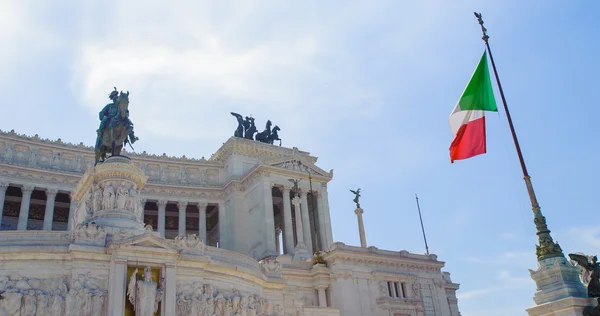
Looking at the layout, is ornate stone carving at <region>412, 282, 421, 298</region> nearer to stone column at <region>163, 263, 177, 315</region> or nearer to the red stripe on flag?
stone column at <region>163, 263, 177, 315</region>

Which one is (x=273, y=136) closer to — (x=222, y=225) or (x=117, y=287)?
(x=222, y=225)

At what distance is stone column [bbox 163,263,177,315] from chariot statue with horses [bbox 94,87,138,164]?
32.7 ft

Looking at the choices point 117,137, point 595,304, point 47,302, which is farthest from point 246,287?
point 595,304

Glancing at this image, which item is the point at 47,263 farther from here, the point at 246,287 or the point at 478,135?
the point at 478,135

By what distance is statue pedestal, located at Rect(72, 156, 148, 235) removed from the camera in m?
29.1

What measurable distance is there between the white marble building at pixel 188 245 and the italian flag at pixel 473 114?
41.2 feet

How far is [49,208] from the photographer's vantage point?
172ft

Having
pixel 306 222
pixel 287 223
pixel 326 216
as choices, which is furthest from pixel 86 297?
pixel 326 216

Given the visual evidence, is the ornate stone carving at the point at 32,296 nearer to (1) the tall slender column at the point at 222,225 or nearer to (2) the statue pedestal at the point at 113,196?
(2) the statue pedestal at the point at 113,196

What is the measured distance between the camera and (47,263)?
23.8 m

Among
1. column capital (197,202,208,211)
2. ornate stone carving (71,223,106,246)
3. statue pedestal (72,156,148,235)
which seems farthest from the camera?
column capital (197,202,208,211)

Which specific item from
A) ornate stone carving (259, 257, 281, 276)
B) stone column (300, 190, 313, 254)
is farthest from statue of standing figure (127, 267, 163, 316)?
stone column (300, 190, 313, 254)

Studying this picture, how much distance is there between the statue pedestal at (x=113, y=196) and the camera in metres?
29.1

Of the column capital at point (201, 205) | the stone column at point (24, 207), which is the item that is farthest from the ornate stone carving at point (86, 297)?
the column capital at point (201, 205)
